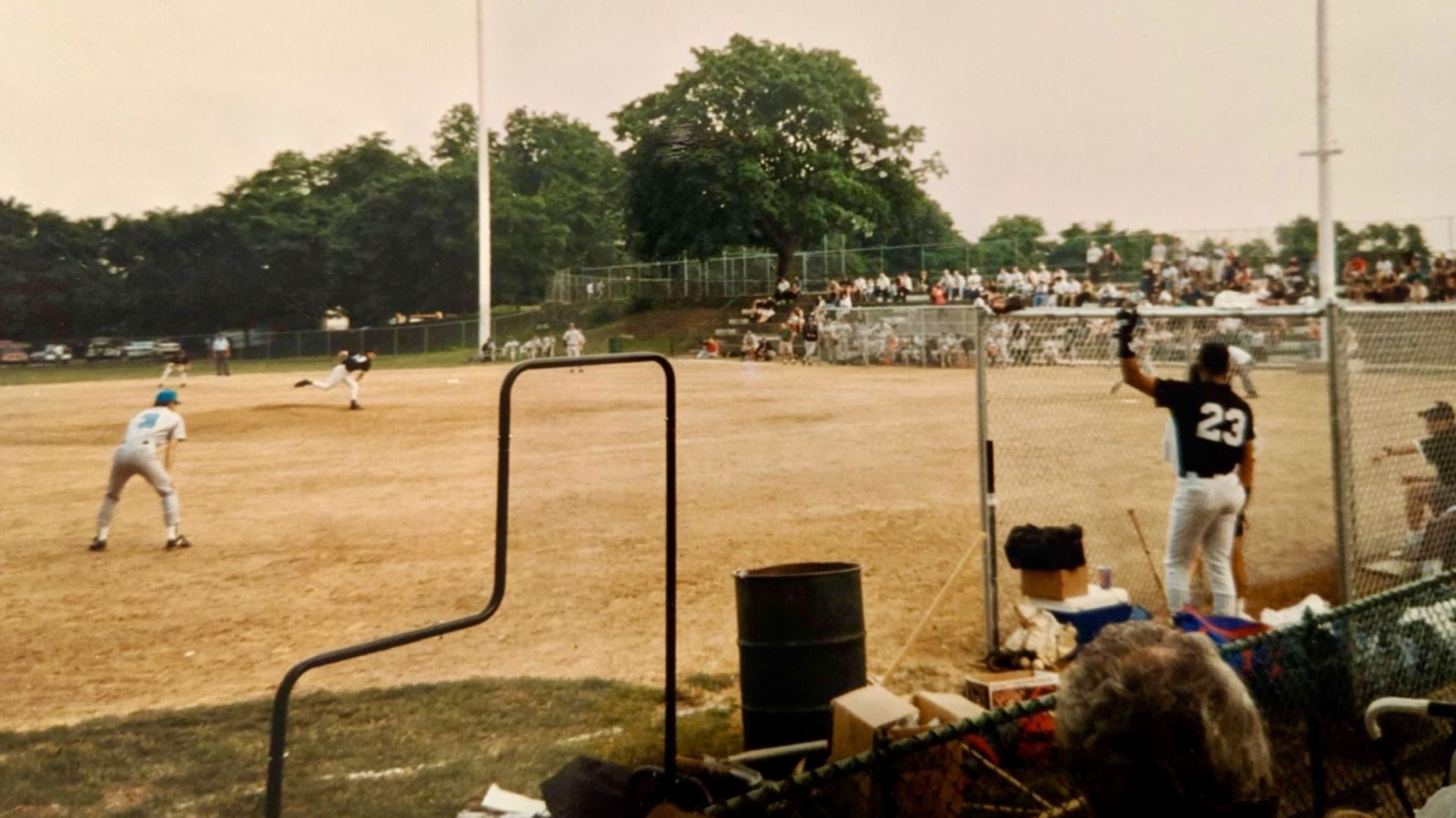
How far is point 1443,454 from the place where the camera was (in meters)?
8.40

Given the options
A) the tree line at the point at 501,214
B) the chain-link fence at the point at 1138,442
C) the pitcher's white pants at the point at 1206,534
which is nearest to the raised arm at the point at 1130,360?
the chain-link fence at the point at 1138,442

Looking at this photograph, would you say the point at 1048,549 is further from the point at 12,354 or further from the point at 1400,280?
the point at 1400,280

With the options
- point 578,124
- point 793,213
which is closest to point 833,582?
point 578,124

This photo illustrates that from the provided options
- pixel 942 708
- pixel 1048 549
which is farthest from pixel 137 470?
pixel 942 708

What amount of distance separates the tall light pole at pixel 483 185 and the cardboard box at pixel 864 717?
15.6 metres

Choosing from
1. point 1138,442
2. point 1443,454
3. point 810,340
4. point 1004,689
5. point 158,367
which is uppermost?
point 810,340

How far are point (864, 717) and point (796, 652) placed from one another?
101 centimetres

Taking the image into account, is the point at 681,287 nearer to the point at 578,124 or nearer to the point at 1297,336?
the point at 578,124

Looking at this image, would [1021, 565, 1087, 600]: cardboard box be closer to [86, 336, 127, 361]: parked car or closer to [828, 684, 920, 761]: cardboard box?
[828, 684, 920, 761]: cardboard box

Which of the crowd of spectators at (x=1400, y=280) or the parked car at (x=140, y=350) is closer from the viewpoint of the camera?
the parked car at (x=140, y=350)

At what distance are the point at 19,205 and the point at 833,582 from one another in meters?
12.3

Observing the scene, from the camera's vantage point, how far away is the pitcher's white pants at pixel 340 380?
25953mm

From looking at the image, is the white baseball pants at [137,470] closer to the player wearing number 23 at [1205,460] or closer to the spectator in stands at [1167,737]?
the player wearing number 23 at [1205,460]

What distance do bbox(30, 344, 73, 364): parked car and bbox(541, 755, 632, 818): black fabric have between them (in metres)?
15.0
